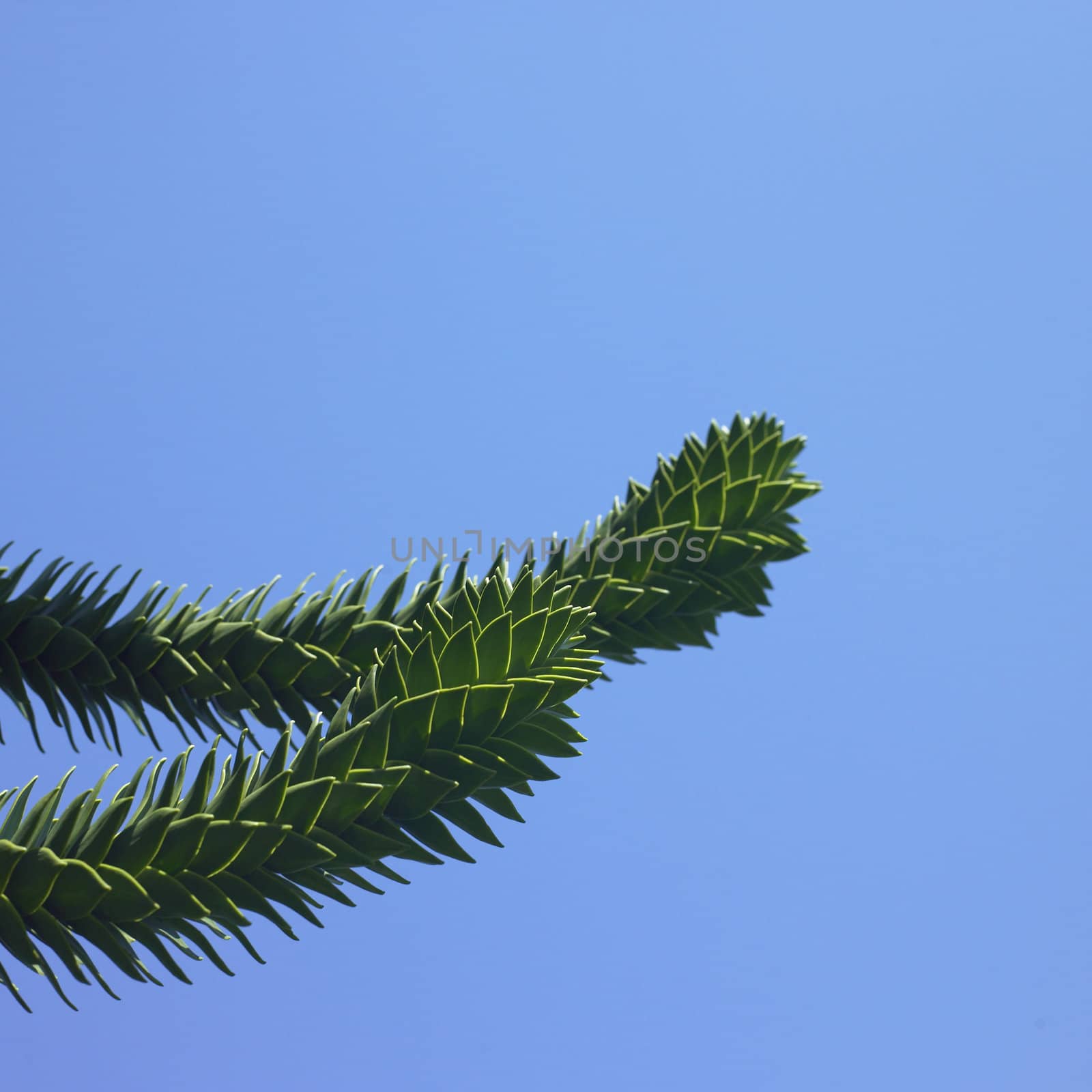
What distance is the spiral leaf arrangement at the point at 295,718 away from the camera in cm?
140

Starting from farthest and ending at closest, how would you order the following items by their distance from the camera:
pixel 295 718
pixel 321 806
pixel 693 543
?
1. pixel 693 543
2. pixel 295 718
3. pixel 321 806

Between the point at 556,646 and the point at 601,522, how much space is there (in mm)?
775

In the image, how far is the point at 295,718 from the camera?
6.52ft

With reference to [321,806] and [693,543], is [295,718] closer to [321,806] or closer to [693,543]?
[321,806]

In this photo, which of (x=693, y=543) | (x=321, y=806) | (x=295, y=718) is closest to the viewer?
(x=321, y=806)

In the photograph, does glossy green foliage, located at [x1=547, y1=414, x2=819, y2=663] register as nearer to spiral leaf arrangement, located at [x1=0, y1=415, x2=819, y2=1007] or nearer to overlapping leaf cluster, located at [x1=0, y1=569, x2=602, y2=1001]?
spiral leaf arrangement, located at [x1=0, y1=415, x2=819, y2=1007]

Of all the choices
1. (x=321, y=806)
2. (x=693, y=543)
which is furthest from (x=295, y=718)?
(x=693, y=543)

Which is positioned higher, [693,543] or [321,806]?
[693,543]

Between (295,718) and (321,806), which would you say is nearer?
(321,806)

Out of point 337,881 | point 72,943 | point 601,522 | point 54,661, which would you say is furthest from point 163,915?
point 601,522

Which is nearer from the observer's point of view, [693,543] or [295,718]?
[295,718]

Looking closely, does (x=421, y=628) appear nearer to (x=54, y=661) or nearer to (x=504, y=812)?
(x=504, y=812)

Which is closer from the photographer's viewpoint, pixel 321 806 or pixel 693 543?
pixel 321 806

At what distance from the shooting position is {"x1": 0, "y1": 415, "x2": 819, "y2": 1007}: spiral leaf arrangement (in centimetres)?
140
